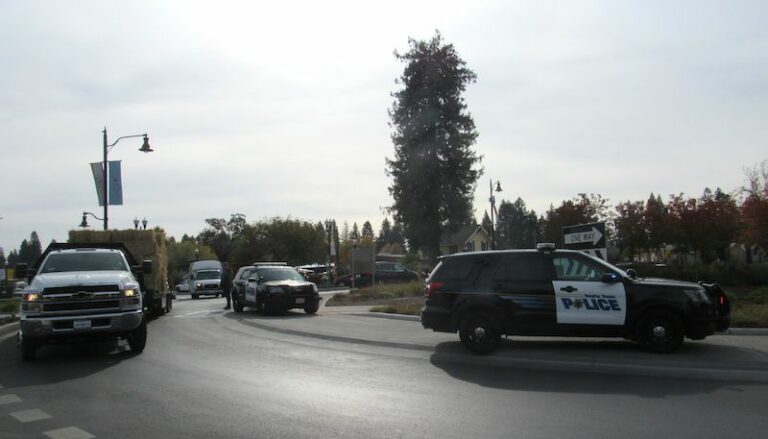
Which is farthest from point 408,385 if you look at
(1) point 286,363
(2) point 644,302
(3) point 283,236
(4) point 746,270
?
(3) point 283,236

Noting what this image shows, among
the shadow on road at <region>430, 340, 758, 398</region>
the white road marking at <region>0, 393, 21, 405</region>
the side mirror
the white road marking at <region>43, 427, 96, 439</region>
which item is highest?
the side mirror

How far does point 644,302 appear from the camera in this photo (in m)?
10.6

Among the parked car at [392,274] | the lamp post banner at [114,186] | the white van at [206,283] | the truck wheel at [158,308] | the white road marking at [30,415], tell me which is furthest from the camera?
the parked car at [392,274]

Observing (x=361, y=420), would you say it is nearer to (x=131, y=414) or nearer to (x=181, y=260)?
(x=131, y=414)

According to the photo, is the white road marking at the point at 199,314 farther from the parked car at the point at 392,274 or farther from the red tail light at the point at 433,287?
the parked car at the point at 392,274

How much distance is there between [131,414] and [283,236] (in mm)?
72394

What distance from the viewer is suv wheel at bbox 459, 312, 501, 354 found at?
11.1 metres

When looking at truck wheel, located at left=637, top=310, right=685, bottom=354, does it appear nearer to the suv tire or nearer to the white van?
the suv tire

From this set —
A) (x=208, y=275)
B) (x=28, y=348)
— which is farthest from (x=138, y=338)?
(x=208, y=275)

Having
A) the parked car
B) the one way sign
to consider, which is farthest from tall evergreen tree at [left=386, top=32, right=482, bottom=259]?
the one way sign

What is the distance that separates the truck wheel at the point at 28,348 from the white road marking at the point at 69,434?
5.10 metres

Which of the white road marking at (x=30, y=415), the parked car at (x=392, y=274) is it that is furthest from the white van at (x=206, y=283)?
the white road marking at (x=30, y=415)

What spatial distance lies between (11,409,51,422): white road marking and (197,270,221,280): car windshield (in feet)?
106

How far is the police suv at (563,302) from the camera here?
34.4 ft
